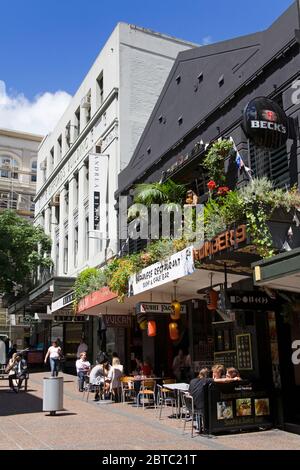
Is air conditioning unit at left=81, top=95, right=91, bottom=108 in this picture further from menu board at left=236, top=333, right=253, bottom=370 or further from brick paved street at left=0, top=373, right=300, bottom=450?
menu board at left=236, top=333, right=253, bottom=370

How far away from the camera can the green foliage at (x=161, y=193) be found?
15.1 meters

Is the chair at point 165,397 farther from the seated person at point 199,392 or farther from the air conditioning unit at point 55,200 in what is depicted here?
the air conditioning unit at point 55,200

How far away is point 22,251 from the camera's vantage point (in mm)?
32875

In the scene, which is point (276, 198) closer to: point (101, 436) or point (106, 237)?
point (101, 436)

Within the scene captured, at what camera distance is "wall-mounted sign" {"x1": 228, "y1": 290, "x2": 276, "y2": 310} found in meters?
10.4

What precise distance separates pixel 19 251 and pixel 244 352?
77.6 ft

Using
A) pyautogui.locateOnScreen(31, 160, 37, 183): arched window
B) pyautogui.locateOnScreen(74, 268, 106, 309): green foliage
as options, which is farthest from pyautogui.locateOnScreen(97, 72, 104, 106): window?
pyautogui.locateOnScreen(31, 160, 37, 183): arched window

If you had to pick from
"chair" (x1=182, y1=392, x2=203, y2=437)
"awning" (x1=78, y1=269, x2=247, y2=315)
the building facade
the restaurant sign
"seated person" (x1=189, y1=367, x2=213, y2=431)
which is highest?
the building facade

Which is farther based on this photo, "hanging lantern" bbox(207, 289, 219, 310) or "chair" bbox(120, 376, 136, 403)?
"chair" bbox(120, 376, 136, 403)

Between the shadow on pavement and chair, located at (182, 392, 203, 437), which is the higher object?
chair, located at (182, 392, 203, 437)

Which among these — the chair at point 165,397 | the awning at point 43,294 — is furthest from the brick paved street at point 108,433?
the awning at point 43,294

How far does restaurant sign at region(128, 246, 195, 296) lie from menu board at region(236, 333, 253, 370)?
2009mm

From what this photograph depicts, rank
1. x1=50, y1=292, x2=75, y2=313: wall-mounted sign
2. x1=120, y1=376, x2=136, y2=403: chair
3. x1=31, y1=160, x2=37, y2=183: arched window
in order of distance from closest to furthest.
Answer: x1=120, y1=376, x2=136, y2=403: chair → x1=50, y1=292, x2=75, y2=313: wall-mounted sign → x1=31, y1=160, x2=37, y2=183: arched window

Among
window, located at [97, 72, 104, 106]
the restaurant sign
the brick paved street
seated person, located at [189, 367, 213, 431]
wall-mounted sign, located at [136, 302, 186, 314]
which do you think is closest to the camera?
the brick paved street
